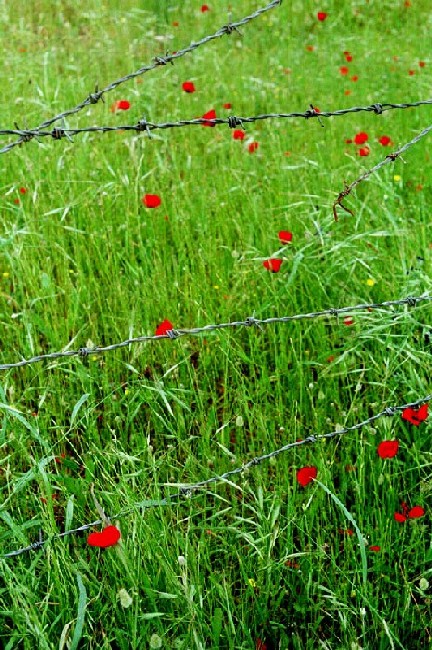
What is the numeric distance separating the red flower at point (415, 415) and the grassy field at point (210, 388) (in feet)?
0.42

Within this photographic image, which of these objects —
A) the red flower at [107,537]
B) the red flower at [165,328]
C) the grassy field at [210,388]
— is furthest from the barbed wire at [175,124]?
the red flower at [107,537]

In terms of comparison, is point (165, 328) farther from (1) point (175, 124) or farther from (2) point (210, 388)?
(1) point (175, 124)

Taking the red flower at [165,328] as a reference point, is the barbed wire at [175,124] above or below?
above

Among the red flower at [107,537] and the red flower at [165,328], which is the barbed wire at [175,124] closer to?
the red flower at [165,328]

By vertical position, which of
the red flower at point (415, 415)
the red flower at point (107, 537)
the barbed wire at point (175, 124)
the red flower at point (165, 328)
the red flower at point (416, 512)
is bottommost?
the red flower at point (416, 512)

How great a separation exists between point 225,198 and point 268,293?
808 mm

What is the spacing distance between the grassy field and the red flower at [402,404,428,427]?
0.42ft

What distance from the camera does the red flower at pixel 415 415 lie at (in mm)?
2084

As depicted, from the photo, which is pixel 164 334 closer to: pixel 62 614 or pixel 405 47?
pixel 62 614

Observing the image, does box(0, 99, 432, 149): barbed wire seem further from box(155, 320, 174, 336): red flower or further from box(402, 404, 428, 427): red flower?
box(402, 404, 428, 427): red flower

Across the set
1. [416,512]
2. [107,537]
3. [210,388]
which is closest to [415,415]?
[416,512]

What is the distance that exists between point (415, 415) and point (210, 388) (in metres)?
0.69

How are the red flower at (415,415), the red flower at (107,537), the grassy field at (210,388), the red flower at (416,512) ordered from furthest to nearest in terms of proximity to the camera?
the red flower at (415,415), the red flower at (416,512), the grassy field at (210,388), the red flower at (107,537)

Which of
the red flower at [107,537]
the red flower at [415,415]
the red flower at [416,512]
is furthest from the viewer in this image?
→ the red flower at [415,415]
